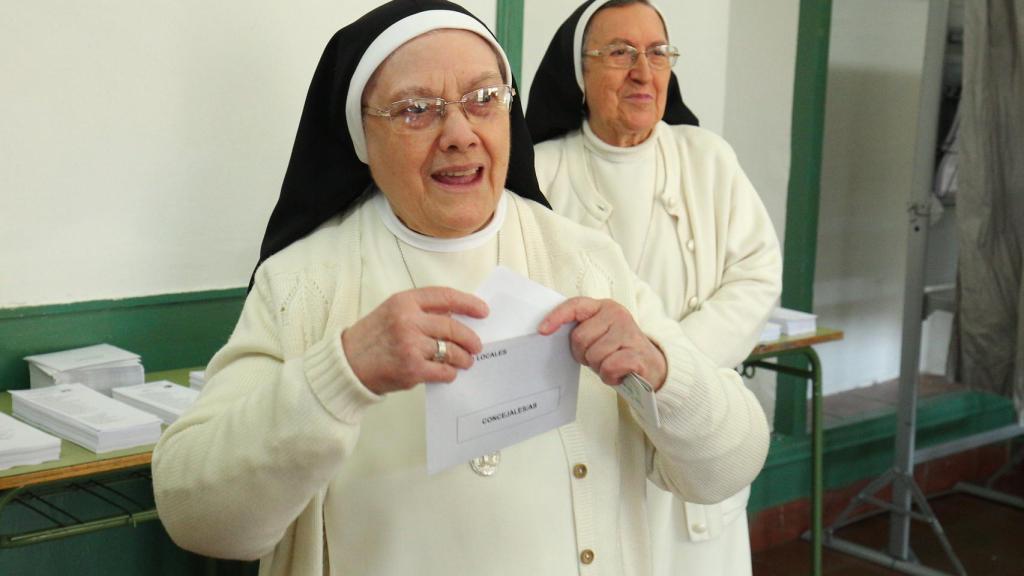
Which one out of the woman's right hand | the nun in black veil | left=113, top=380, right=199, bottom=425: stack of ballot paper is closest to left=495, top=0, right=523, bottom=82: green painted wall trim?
left=113, top=380, right=199, bottom=425: stack of ballot paper

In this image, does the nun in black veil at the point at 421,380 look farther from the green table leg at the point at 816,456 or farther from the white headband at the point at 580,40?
the green table leg at the point at 816,456

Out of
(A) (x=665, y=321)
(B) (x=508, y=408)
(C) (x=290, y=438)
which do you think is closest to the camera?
(C) (x=290, y=438)

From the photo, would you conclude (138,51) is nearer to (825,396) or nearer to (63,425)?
(63,425)

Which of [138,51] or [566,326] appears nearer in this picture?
[566,326]

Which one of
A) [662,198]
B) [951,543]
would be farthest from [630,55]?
[951,543]

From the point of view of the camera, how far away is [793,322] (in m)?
3.78

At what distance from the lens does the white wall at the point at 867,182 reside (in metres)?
5.16

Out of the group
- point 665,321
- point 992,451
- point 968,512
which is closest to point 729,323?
point 665,321

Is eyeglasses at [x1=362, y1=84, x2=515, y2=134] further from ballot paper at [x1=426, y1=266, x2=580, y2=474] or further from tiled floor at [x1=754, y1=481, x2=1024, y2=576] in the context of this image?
tiled floor at [x1=754, y1=481, x2=1024, y2=576]

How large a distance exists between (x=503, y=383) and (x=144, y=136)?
1.80 meters

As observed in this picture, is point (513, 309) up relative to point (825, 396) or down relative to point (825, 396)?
up

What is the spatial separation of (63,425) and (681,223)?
61.7 inches

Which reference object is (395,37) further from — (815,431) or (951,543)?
(951,543)

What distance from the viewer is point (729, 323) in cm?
269
